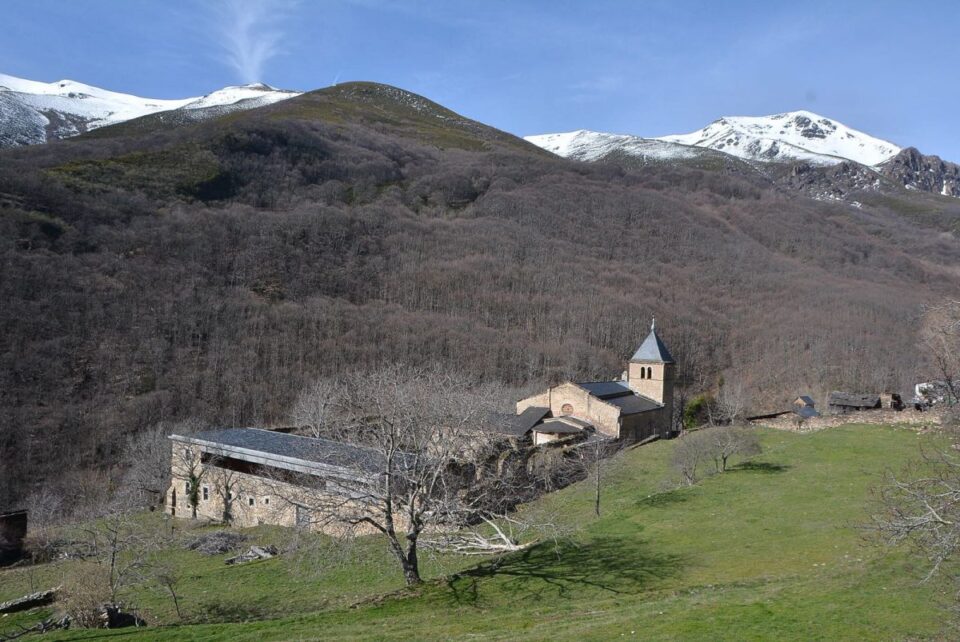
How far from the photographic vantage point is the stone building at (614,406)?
3894 cm

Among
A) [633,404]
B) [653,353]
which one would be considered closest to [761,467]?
[633,404]

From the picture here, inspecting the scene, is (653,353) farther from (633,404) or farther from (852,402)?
(852,402)

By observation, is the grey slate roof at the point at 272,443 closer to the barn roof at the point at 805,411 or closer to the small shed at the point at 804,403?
the barn roof at the point at 805,411

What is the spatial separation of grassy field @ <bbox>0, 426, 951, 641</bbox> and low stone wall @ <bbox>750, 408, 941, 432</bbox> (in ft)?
22.3

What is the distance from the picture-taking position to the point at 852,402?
158 ft

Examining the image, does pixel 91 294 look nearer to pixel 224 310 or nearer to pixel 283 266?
pixel 224 310

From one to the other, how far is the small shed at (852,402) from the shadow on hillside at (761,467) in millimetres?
24752

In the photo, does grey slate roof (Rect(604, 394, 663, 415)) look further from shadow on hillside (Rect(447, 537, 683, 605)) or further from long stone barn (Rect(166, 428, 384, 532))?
shadow on hillside (Rect(447, 537, 683, 605))

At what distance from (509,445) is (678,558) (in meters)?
16.9

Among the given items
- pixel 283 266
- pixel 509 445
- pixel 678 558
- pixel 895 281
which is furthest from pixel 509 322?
pixel 895 281

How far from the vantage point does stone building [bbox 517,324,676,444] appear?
128 feet

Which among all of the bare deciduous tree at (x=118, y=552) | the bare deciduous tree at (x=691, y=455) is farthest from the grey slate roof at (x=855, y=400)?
the bare deciduous tree at (x=118, y=552)

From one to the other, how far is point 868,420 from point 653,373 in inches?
609

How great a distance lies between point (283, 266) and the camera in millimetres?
98250
